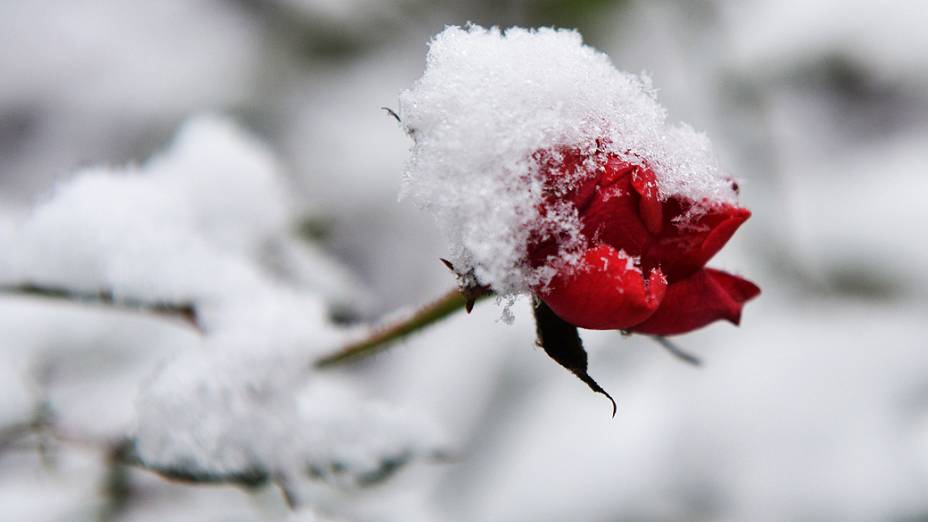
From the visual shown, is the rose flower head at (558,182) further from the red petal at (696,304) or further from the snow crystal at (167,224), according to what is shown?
the snow crystal at (167,224)

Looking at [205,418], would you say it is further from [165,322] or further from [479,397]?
[479,397]

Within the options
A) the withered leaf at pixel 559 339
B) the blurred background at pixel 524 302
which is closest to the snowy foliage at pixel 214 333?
the blurred background at pixel 524 302

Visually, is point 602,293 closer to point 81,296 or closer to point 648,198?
point 648,198

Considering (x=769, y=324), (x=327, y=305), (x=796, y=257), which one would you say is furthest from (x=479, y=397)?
(x=796, y=257)

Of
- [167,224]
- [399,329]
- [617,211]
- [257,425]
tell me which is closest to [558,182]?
[617,211]

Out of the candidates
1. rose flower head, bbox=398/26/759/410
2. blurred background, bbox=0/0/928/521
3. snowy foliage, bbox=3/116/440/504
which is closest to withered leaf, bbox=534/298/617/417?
rose flower head, bbox=398/26/759/410
